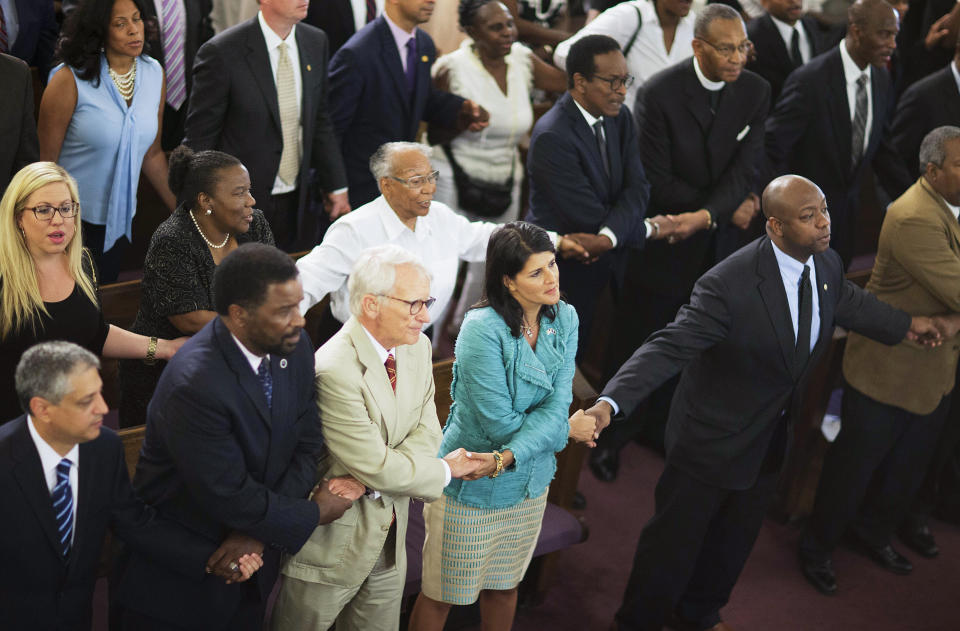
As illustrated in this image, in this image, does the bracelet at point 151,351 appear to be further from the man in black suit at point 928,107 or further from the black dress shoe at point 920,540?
the man in black suit at point 928,107

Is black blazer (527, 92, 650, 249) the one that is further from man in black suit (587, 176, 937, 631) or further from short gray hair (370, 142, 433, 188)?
man in black suit (587, 176, 937, 631)

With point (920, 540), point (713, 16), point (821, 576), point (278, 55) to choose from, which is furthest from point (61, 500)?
point (920, 540)

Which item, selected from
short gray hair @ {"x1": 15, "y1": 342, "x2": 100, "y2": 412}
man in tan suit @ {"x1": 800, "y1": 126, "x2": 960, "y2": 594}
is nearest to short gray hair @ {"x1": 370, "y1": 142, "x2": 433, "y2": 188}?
short gray hair @ {"x1": 15, "y1": 342, "x2": 100, "y2": 412}

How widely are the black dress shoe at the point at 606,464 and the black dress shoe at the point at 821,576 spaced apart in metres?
0.92

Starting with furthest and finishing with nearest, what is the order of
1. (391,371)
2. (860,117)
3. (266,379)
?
(860,117) → (391,371) → (266,379)

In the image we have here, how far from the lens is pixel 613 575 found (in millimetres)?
4359

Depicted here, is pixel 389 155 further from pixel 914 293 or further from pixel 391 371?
pixel 914 293

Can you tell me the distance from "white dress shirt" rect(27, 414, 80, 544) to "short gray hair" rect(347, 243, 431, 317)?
2.51ft

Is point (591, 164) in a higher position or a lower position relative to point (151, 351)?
higher

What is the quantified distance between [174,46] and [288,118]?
73 cm

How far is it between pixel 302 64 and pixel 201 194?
3.83 ft

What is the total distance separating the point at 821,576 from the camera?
448 cm

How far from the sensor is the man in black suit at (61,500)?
2.37 metres

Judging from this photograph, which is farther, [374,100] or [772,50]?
[772,50]
